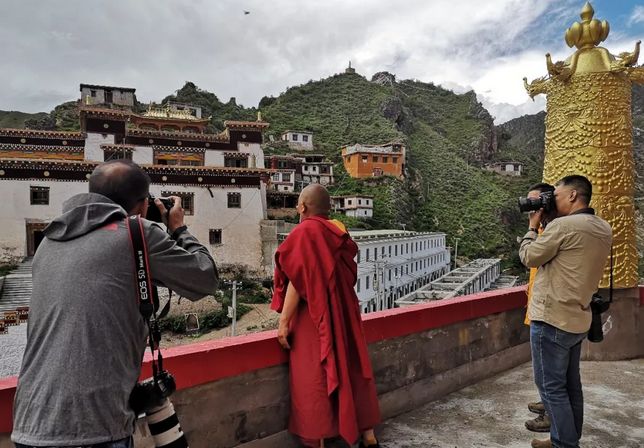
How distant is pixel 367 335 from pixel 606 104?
295 centimetres

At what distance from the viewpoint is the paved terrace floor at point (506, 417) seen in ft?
8.51

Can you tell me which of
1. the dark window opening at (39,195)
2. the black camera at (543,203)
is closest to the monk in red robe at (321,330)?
the black camera at (543,203)

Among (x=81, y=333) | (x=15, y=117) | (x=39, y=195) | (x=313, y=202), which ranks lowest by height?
(x=81, y=333)

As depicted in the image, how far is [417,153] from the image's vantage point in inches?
2506

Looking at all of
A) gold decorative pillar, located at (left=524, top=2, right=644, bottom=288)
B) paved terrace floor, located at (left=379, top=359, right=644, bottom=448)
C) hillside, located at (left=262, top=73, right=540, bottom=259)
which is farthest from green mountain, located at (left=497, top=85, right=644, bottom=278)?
paved terrace floor, located at (left=379, top=359, right=644, bottom=448)

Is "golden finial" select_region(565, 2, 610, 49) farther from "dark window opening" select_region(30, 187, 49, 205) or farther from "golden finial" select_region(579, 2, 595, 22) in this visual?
"dark window opening" select_region(30, 187, 49, 205)

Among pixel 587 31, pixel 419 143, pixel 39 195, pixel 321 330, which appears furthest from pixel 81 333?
pixel 419 143

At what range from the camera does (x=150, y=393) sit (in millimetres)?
1253

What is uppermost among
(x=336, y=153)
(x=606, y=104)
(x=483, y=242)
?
(x=336, y=153)

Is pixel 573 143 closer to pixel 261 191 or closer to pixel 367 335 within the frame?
pixel 367 335

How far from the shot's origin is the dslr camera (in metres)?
1.25

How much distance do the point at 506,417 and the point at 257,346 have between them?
5.63 ft

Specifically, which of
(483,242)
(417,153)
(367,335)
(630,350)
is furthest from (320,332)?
(417,153)

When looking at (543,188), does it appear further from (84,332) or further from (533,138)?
(533,138)
